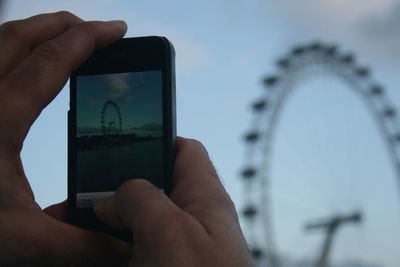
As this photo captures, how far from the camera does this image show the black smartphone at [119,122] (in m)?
1.29

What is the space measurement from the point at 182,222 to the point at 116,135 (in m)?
0.46

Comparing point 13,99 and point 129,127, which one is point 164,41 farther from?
point 13,99

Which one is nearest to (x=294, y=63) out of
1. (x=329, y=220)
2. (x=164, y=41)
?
(x=329, y=220)

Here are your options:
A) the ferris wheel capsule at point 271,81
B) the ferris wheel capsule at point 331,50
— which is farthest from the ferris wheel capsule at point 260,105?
the ferris wheel capsule at point 331,50

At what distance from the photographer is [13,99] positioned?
1.01m

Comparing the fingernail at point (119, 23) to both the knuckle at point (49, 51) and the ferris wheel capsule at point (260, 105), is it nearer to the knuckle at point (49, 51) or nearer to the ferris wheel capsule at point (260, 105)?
the knuckle at point (49, 51)

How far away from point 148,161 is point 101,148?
11 cm

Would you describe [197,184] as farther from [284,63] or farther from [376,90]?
[376,90]

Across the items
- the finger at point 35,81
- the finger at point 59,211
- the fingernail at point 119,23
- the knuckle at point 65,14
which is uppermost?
the knuckle at point 65,14

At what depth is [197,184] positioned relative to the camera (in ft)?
3.43

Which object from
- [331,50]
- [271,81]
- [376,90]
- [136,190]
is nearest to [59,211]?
[136,190]

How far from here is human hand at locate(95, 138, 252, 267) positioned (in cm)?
88

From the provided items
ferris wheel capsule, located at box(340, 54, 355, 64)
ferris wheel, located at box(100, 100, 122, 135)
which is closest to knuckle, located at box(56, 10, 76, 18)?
ferris wheel, located at box(100, 100, 122, 135)

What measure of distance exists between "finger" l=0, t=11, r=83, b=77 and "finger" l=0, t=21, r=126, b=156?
0.26 feet
